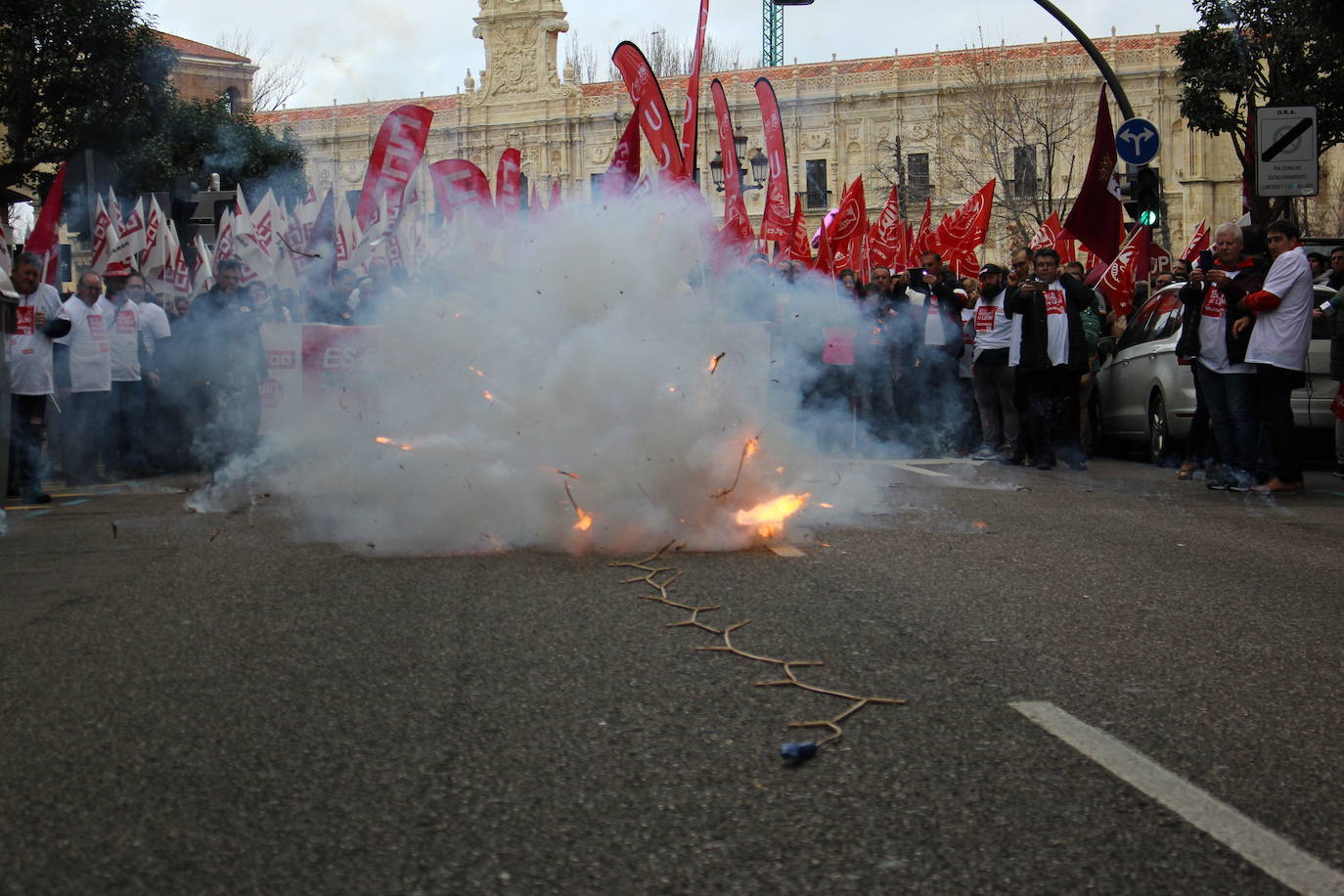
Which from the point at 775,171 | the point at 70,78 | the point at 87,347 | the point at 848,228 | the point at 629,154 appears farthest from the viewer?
the point at 70,78

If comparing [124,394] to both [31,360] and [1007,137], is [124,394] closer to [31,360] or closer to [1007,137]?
[31,360]

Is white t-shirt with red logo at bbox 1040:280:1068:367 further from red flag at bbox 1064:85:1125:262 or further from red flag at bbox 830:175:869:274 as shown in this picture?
red flag at bbox 830:175:869:274

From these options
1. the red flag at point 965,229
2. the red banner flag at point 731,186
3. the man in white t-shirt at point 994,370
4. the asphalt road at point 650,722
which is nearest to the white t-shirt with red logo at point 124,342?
the red banner flag at point 731,186

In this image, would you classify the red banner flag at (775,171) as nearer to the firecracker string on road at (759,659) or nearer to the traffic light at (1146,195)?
the traffic light at (1146,195)

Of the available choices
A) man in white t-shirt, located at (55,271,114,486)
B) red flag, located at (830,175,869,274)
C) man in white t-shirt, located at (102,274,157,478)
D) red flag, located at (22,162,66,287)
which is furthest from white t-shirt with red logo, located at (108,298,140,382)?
red flag, located at (830,175,869,274)

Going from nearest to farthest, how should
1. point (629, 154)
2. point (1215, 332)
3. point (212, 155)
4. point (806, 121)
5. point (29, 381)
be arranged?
1. point (1215, 332)
2. point (29, 381)
3. point (629, 154)
4. point (212, 155)
5. point (806, 121)

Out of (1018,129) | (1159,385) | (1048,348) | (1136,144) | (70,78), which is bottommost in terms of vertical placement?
(1159,385)

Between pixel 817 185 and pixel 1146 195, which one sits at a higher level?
pixel 817 185

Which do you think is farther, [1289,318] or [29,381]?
[29,381]

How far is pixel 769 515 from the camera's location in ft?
23.6

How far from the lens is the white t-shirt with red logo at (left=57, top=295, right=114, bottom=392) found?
40.1 ft

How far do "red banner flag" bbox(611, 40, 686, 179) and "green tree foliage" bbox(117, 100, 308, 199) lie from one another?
577 inches

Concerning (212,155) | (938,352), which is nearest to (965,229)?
(938,352)

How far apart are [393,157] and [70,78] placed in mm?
11972
